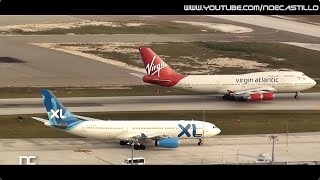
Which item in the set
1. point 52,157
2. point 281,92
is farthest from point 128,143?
point 281,92

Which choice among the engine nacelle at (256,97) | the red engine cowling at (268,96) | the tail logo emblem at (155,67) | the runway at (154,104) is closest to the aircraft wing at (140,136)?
the runway at (154,104)

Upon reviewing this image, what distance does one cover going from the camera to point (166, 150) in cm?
11831

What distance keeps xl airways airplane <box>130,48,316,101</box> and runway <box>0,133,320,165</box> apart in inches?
1288

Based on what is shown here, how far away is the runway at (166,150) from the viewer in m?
110

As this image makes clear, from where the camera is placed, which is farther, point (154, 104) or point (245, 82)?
point (245, 82)

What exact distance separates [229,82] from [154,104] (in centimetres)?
1595

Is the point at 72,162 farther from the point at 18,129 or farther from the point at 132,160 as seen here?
the point at 18,129

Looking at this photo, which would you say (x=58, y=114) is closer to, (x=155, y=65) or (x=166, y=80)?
(x=166, y=80)

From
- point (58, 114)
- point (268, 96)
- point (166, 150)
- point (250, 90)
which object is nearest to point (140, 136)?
point (166, 150)

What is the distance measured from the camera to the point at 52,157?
110312 mm

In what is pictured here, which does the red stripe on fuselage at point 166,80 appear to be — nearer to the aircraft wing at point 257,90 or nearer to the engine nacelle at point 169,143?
the aircraft wing at point 257,90

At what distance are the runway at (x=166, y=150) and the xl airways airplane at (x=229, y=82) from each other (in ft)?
107

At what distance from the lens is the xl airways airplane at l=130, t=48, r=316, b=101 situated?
15975cm
